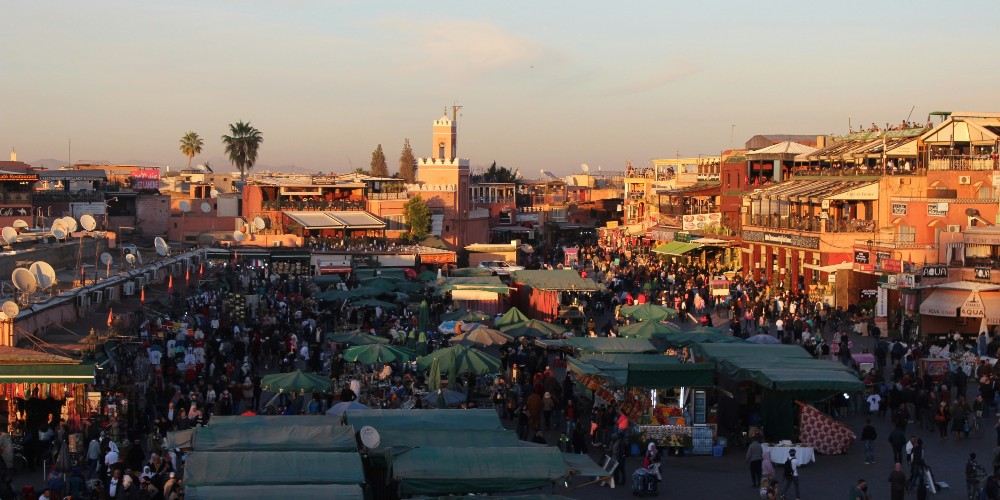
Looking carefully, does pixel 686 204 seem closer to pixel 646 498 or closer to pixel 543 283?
pixel 543 283

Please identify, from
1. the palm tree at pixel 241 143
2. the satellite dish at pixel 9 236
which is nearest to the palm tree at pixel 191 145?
the palm tree at pixel 241 143

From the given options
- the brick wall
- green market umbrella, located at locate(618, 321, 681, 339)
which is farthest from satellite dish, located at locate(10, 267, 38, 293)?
the brick wall

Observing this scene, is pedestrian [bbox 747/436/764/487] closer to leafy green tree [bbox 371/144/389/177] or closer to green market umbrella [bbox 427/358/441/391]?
green market umbrella [bbox 427/358/441/391]

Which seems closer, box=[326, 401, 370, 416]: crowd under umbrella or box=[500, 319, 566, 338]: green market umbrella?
box=[326, 401, 370, 416]: crowd under umbrella

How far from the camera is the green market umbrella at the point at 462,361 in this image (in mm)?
25484

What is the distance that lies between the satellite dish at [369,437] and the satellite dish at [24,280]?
430 inches

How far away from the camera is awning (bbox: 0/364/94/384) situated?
20766mm

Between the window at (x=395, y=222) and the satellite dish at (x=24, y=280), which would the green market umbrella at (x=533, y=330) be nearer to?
the satellite dish at (x=24, y=280)

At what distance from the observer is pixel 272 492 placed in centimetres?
1441

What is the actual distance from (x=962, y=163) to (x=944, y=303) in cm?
1222

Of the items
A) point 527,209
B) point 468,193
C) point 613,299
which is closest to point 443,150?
point 468,193

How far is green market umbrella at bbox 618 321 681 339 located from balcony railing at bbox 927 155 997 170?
1787cm

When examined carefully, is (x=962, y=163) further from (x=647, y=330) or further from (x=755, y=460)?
(x=755, y=460)

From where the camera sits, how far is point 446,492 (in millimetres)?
15805
